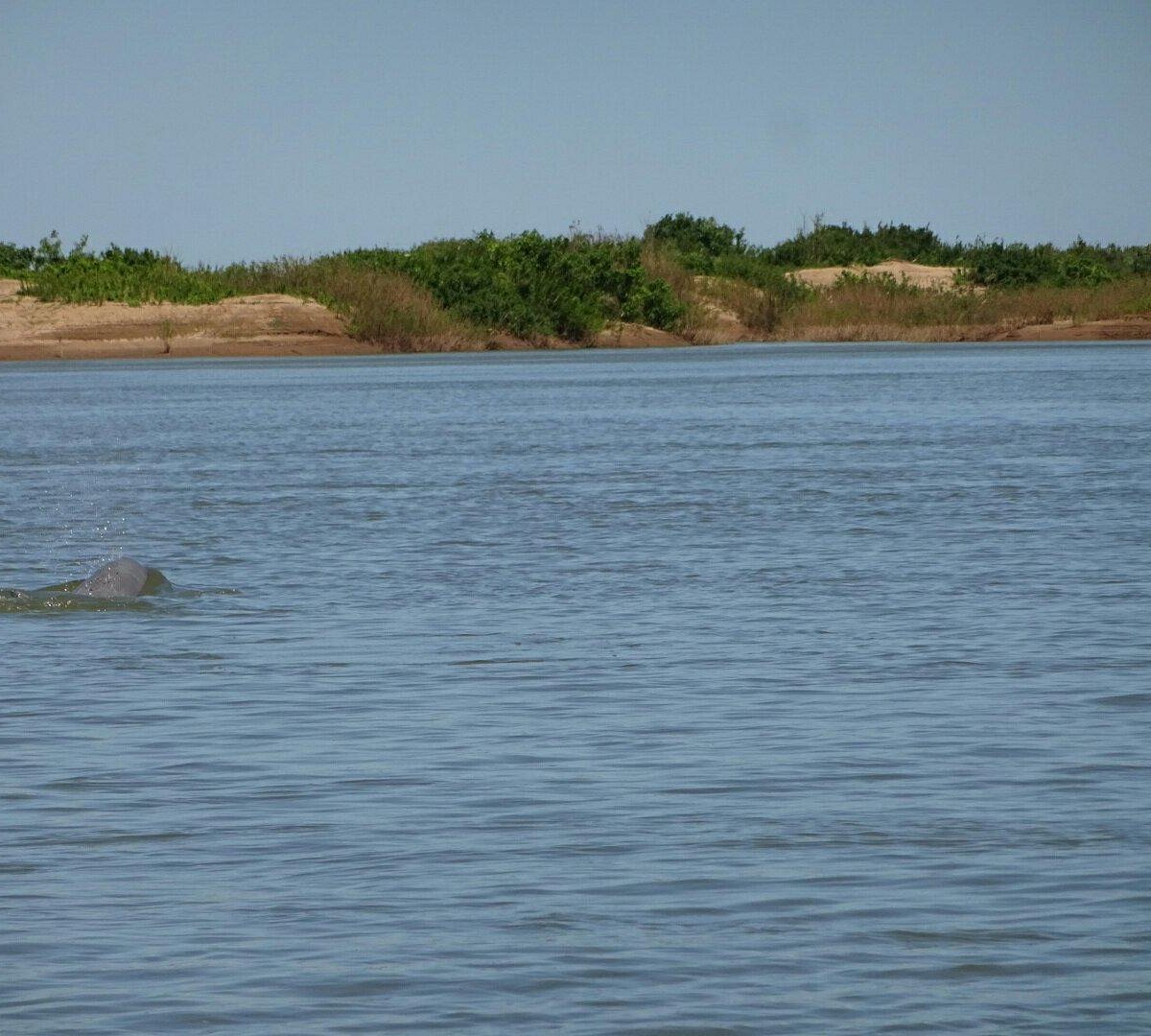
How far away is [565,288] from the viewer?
109 meters

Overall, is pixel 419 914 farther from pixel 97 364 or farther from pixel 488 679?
pixel 97 364

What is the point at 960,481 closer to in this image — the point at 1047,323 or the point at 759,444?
the point at 759,444

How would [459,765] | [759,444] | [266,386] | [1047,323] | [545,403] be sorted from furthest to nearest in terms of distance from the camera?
[1047,323] < [266,386] < [545,403] < [759,444] < [459,765]

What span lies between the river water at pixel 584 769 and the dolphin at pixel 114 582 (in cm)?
31

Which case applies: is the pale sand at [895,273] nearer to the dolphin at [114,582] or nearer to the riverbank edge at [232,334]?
the riverbank edge at [232,334]

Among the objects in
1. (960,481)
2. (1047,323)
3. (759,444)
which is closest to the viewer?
(960,481)

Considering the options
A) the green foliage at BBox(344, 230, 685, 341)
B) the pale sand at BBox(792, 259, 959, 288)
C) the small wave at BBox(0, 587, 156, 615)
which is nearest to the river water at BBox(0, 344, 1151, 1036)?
the small wave at BBox(0, 587, 156, 615)

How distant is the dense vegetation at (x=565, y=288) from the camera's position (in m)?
105

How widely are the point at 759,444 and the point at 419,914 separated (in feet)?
102

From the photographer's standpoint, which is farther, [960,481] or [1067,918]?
[960,481]

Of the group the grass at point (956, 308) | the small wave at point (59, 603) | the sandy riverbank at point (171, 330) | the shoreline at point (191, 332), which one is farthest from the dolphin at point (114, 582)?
the grass at point (956, 308)

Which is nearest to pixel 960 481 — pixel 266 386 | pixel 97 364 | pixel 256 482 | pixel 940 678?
pixel 256 482

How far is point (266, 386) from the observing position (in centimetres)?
7050

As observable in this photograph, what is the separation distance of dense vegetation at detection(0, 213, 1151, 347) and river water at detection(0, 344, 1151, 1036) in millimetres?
80755
